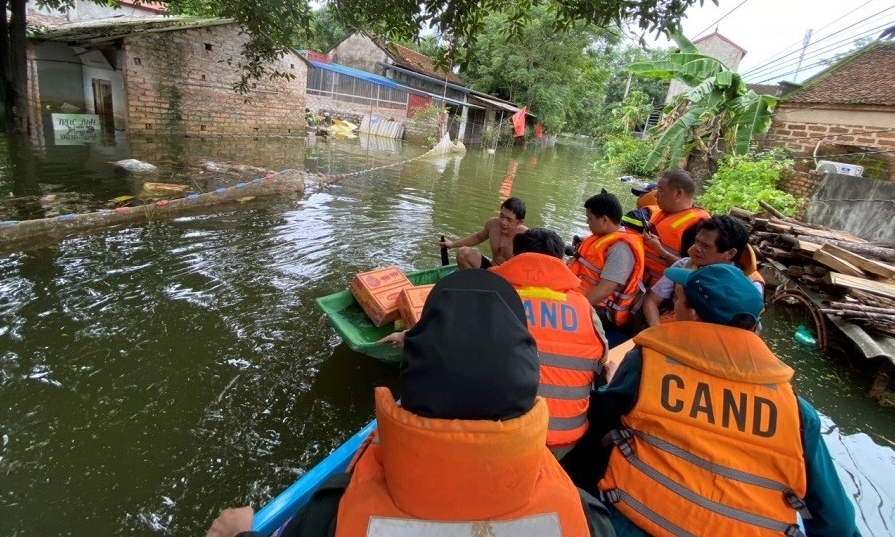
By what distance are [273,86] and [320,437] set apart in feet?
59.7

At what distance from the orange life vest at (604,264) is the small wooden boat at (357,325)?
114 cm

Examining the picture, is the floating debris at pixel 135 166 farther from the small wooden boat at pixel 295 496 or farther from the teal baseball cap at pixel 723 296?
the teal baseball cap at pixel 723 296

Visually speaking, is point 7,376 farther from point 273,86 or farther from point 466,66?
point 273,86

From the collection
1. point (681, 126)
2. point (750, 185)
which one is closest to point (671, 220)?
point (681, 126)

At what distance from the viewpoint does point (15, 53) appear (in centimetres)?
1183

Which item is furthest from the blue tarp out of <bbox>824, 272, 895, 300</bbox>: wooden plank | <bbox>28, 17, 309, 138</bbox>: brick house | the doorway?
<bbox>824, 272, 895, 300</bbox>: wooden plank

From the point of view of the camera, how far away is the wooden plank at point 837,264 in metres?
5.67

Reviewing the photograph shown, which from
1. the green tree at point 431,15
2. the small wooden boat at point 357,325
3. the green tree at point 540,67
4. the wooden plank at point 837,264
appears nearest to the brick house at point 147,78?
the green tree at point 431,15

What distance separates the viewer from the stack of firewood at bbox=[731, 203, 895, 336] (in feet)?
16.5

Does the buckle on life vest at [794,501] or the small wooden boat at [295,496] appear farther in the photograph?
the small wooden boat at [295,496]

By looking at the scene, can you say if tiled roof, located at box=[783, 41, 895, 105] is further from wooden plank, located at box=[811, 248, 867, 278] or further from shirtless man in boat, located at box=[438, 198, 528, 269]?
shirtless man in boat, located at box=[438, 198, 528, 269]

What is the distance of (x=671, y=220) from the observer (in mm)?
3975

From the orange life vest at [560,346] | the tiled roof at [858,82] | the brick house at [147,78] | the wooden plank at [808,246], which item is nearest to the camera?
the orange life vest at [560,346]

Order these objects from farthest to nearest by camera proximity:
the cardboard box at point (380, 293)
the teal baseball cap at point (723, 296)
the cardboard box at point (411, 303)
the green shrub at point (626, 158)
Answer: the green shrub at point (626, 158) → the cardboard box at point (380, 293) → the cardboard box at point (411, 303) → the teal baseball cap at point (723, 296)
